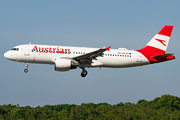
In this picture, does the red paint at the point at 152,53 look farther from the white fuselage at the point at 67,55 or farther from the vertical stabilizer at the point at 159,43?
the white fuselage at the point at 67,55

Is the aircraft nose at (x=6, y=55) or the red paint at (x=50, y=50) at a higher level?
the red paint at (x=50, y=50)

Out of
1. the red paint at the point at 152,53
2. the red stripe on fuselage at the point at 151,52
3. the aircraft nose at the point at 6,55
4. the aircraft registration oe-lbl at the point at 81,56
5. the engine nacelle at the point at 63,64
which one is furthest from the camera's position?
the red stripe on fuselage at the point at 151,52

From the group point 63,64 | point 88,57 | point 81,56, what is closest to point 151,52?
point 88,57

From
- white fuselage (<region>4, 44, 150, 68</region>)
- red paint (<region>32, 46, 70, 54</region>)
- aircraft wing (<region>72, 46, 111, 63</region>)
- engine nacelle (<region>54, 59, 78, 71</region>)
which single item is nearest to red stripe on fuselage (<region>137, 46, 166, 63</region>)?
white fuselage (<region>4, 44, 150, 68</region>)

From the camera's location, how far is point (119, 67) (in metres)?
48.6

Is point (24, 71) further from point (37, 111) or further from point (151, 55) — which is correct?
point (37, 111)

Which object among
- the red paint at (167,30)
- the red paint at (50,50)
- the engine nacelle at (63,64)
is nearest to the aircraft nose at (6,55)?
the red paint at (50,50)

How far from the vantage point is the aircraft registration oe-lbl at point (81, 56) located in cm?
4494

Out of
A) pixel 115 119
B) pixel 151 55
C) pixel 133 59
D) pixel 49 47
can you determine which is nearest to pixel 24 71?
pixel 49 47

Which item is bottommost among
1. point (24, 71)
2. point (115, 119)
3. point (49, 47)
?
point (115, 119)

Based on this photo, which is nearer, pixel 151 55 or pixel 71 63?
pixel 71 63

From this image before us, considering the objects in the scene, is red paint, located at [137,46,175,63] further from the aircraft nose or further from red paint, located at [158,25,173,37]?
the aircraft nose

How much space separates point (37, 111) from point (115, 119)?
38.6 metres

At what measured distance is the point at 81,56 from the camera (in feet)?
146
